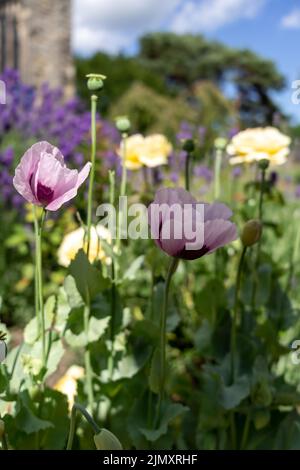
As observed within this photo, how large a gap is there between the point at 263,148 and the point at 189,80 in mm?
27924

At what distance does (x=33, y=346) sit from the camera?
763 millimetres

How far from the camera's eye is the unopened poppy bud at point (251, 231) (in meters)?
0.67

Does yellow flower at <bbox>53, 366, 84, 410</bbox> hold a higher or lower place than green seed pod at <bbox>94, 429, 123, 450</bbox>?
lower

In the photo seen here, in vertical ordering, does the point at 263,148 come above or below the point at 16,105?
below

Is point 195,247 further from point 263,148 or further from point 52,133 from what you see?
point 52,133

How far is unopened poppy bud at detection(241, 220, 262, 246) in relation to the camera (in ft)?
2.18

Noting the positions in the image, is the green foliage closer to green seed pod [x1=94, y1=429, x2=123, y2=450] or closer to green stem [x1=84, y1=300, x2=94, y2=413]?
green stem [x1=84, y1=300, x2=94, y2=413]

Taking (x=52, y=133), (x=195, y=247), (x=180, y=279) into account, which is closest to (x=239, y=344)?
(x=195, y=247)

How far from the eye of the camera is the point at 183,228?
0.57 metres

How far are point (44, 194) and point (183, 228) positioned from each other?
5.0 inches

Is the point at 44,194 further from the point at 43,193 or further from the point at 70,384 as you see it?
the point at 70,384

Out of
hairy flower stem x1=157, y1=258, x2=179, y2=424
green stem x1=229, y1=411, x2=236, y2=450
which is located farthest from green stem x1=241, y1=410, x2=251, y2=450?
hairy flower stem x1=157, y1=258, x2=179, y2=424

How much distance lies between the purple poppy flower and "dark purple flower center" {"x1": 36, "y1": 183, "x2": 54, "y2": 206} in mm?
89

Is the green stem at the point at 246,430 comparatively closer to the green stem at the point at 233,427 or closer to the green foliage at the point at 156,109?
the green stem at the point at 233,427
